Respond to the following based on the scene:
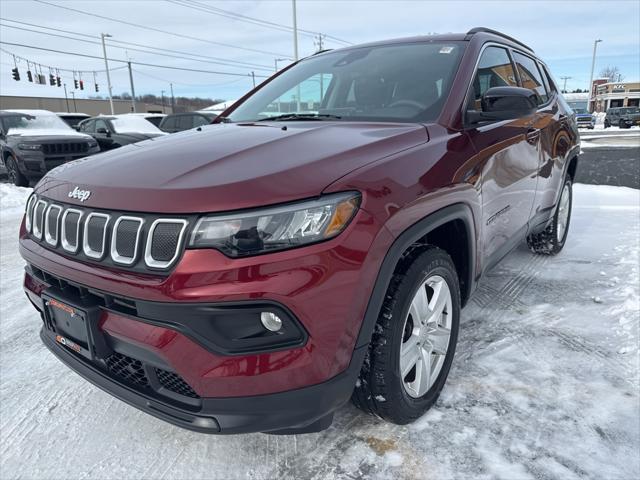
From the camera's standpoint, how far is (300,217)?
152cm

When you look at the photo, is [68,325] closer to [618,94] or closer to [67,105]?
[67,105]

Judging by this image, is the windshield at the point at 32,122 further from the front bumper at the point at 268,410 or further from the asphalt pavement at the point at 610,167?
the asphalt pavement at the point at 610,167

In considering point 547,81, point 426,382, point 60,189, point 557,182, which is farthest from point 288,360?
point 547,81

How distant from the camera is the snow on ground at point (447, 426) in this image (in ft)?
6.24

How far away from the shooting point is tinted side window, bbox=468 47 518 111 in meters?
2.59

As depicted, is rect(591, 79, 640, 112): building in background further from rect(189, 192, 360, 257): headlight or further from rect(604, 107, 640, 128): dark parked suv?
rect(189, 192, 360, 257): headlight

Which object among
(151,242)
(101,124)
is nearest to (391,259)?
(151,242)

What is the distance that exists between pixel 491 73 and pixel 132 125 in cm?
1078

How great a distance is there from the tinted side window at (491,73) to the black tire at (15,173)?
934cm

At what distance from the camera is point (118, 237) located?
1.61m

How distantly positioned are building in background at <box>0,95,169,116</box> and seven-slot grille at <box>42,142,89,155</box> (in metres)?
49.7

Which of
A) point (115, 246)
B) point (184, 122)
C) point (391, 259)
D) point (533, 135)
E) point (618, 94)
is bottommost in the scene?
point (391, 259)

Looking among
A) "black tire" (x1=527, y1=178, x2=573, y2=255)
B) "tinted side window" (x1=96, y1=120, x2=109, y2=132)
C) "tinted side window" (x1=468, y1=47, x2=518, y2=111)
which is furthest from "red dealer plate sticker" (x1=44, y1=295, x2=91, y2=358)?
"tinted side window" (x1=96, y1=120, x2=109, y2=132)

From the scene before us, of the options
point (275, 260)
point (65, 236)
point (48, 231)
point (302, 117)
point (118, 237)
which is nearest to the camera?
point (275, 260)
